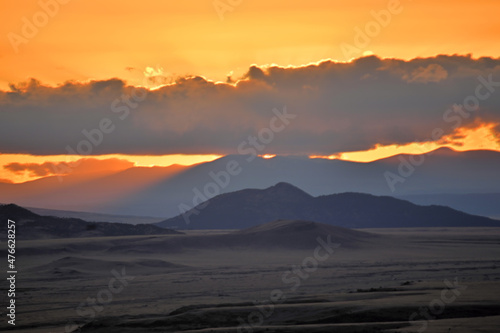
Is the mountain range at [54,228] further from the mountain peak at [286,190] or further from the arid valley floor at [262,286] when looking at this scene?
the mountain peak at [286,190]

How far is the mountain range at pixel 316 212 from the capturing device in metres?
173

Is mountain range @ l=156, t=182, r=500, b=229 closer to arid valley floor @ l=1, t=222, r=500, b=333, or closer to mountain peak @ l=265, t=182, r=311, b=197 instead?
mountain peak @ l=265, t=182, r=311, b=197

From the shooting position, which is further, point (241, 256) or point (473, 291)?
point (241, 256)

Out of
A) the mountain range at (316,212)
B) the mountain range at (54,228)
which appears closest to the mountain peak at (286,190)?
the mountain range at (316,212)

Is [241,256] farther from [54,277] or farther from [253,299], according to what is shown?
[253,299]

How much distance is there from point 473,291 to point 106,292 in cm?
2453

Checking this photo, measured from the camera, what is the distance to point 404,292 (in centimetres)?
3875

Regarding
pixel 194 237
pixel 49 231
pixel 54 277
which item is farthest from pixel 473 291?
pixel 49 231

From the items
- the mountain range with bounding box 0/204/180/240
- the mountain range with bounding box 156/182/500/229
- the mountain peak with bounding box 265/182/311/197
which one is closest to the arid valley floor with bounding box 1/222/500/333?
the mountain range with bounding box 0/204/180/240

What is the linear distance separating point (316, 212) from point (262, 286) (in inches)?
4911

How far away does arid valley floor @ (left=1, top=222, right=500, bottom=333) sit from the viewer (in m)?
32.3

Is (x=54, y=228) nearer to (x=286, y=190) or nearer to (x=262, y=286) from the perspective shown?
(x=262, y=286)

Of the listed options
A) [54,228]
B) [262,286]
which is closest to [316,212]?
[54,228]

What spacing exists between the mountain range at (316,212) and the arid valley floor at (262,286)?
237ft
